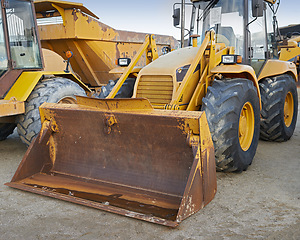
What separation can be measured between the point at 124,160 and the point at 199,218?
1012 mm

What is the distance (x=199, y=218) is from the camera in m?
3.06

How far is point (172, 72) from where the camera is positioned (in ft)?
14.0

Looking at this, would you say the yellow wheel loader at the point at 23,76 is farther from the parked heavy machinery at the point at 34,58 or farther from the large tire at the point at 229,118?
the large tire at the point at 229,118

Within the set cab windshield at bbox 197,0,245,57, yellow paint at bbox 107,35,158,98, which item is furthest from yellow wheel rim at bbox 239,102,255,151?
yellow paint at bbox 107,35,158,98

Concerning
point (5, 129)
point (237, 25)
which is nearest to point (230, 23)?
point (237, 25)

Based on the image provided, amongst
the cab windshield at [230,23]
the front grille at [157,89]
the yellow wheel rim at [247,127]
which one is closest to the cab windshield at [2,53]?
the front grille at [157,89]

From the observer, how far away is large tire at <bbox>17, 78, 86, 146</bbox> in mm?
4781

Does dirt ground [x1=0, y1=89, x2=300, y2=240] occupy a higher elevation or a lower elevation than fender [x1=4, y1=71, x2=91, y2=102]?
lower

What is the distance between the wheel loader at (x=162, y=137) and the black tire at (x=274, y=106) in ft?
2.28

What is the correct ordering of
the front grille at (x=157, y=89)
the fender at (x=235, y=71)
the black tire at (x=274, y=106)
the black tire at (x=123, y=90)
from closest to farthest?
the fender at (x=235, y=71) < the front grille at (x=157, y=89) < the black tire at (x=123, y=90) < the black tire at (x=274, y=106)

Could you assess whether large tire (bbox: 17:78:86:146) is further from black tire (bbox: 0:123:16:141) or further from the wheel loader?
black tire (bbox: 0:123:16:141)

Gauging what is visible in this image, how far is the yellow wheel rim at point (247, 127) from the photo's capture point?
14.3 feet

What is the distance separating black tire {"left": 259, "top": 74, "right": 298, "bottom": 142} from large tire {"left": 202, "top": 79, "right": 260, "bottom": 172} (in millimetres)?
1168

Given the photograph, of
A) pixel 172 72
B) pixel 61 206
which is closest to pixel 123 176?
pixel 61 206
